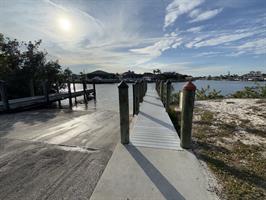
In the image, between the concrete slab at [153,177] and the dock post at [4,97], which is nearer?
the concrete slab at [153,177]

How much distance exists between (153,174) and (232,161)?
165cm

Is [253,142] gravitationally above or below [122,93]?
below

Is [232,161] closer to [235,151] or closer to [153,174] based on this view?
[235,151]

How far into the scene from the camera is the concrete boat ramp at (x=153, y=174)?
7.15 ft

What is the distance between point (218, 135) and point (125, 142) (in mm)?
2618

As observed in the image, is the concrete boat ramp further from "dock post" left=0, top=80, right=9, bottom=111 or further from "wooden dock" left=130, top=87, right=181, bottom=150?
"dock post" left=0, top=80, right=9, bottom=111

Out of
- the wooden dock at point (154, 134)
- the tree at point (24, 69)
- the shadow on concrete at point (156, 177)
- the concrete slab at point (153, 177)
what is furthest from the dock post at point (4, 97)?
the shadow on concrete at point (156, 177)

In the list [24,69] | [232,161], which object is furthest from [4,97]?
[232,161]

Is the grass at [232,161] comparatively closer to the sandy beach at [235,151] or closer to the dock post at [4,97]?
the sandy beach at [235,151]

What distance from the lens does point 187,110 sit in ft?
11.1

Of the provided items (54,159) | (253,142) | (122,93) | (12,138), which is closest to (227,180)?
(253,142)

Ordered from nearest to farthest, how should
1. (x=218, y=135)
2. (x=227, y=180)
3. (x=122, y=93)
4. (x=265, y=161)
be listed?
(x=227, y=180) < (x=265, y=161) < (x=122, y=93) < (x=218, y=135)

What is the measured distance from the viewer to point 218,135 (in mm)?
4508

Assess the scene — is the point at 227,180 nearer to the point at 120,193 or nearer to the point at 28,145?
the point at 120,193
